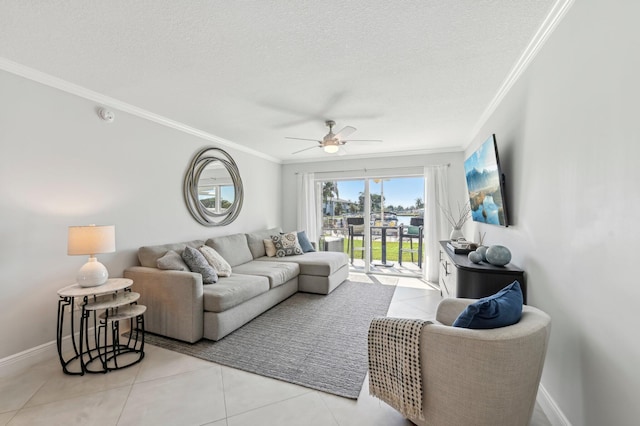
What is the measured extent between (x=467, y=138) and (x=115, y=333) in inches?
205

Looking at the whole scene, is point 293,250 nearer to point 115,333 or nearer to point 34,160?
point 115,333

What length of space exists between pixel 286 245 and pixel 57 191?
3067 millimetres

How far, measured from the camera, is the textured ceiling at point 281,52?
164 cm

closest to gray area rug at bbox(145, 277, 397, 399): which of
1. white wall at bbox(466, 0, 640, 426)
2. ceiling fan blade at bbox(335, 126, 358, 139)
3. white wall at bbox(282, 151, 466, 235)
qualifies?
white wall at bbox(466, 0, 640, 426)

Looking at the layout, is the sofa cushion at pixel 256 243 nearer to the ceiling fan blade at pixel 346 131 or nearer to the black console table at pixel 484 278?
the ceiling fan blade at pixel 346 131

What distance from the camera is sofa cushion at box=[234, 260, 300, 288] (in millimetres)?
3611

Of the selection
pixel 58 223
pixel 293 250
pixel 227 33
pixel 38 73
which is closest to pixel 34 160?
pixel 58 223

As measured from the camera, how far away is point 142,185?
10.7ft

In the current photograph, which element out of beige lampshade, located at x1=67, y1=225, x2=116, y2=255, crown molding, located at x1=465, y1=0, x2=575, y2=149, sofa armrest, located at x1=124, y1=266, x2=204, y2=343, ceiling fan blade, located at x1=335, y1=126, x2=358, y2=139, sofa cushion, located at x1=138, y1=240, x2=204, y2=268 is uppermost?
crown molding, located at x1=465, y1=0, x2=575, y2=149

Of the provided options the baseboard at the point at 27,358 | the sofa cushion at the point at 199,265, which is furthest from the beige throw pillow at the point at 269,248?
the baseboard at the point at 27,358

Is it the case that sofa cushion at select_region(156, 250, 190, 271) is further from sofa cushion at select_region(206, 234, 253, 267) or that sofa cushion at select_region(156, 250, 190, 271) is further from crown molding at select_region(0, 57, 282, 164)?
crown molding at select_region(0, 57, 282, 164)

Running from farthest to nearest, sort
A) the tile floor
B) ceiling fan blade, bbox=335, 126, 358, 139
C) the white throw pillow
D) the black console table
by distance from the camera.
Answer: the white throw pillow < ceiling fan blade, bbox=335, 126, 358, 139 < the black console table < the tile floor

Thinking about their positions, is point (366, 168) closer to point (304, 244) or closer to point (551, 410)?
point (304, 244)

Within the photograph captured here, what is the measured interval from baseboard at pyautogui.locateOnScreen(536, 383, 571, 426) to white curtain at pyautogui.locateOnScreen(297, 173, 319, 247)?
A: 14.7 feet
